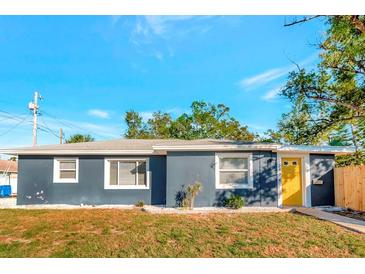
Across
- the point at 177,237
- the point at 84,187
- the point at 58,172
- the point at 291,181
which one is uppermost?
the point at 58,172

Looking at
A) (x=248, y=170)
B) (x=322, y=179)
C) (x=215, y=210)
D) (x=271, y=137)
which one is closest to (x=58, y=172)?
(x=215, y=210)

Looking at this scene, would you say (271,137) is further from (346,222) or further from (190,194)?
(346,222)

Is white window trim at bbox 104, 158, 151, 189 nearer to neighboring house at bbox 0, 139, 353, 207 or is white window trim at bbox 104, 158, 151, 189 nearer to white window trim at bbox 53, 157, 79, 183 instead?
neighboring house at bbox 0, 139, 353, 207

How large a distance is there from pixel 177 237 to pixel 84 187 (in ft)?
25.0

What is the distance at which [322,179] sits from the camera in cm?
1173

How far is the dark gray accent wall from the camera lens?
11.7 m

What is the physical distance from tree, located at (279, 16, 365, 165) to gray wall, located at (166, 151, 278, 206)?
12.2 feet

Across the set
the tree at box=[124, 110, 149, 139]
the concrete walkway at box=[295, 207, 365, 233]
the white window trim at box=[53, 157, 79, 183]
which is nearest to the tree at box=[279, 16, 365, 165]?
the concrete walkway at box=[295, 207, 365, 233]

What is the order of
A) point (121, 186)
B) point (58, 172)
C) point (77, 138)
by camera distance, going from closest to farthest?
point (121, 186)
point (58, 172)
point (77, 138)

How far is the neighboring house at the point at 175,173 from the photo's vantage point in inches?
448

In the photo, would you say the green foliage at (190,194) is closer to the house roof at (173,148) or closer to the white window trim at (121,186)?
the house roof at (173,148)
